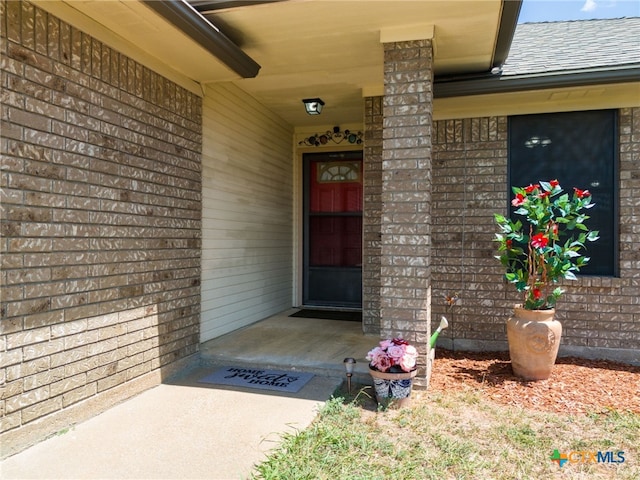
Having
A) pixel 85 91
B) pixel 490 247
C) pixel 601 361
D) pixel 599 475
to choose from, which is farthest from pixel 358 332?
pixel 85 91

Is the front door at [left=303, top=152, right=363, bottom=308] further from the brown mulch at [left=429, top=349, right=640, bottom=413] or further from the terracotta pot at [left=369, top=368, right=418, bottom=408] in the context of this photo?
the terracotta pot at [left=369, top=368, right=418, bottom=408]

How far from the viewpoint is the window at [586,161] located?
168 inches

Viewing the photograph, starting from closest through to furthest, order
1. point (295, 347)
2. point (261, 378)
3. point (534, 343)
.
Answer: point (534, 343) < point (261, 378) < point (295, 347)

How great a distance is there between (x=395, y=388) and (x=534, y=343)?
130cm

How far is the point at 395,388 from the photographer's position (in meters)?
3.07

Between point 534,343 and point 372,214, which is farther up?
Answer: point 372,214

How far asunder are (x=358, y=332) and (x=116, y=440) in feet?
9.53

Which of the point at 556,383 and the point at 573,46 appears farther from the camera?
the point at 573,46

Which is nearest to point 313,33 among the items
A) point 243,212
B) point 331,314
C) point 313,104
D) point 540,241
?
point 313,104

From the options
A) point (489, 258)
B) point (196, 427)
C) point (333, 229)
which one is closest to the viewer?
point (196, 427)

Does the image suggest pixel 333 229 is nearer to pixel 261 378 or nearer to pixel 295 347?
pixel 295 347

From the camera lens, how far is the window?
426 cm

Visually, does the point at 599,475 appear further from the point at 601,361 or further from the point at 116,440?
the point at 116,440

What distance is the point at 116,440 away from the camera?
258 centimetres
